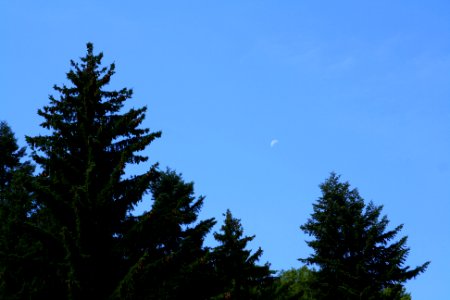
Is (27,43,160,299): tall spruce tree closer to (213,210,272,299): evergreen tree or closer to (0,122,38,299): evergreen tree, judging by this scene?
(0,122,38,299): evergreen tree

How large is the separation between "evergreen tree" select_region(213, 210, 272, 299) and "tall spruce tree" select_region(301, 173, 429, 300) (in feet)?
11.3

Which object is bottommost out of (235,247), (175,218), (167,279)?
(167,279)

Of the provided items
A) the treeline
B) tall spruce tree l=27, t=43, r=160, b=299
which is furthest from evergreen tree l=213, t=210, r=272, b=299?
tall spruce tree l=27, t=43, r=160, b=299

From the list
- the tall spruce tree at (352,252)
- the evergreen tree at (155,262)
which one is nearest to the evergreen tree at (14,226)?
the evergreen tree at (155,262)

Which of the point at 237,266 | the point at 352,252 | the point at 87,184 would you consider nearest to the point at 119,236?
the point at 87,184

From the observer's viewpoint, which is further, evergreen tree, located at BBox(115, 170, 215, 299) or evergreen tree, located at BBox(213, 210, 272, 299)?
evergreen tree, located at BBox(213, 210, 272, 299)

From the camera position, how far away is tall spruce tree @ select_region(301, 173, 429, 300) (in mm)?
21844

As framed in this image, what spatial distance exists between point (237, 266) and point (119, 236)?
7.77 m

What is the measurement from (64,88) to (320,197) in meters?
15.1

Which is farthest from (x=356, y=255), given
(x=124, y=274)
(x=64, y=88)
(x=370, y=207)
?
(x=64, y=88)

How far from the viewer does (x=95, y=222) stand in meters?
13.8

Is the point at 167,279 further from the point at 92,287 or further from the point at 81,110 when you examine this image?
the point at 81,110

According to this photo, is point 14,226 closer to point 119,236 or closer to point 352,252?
point 119,236

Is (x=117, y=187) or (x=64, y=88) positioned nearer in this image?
(x=117, y=187)
